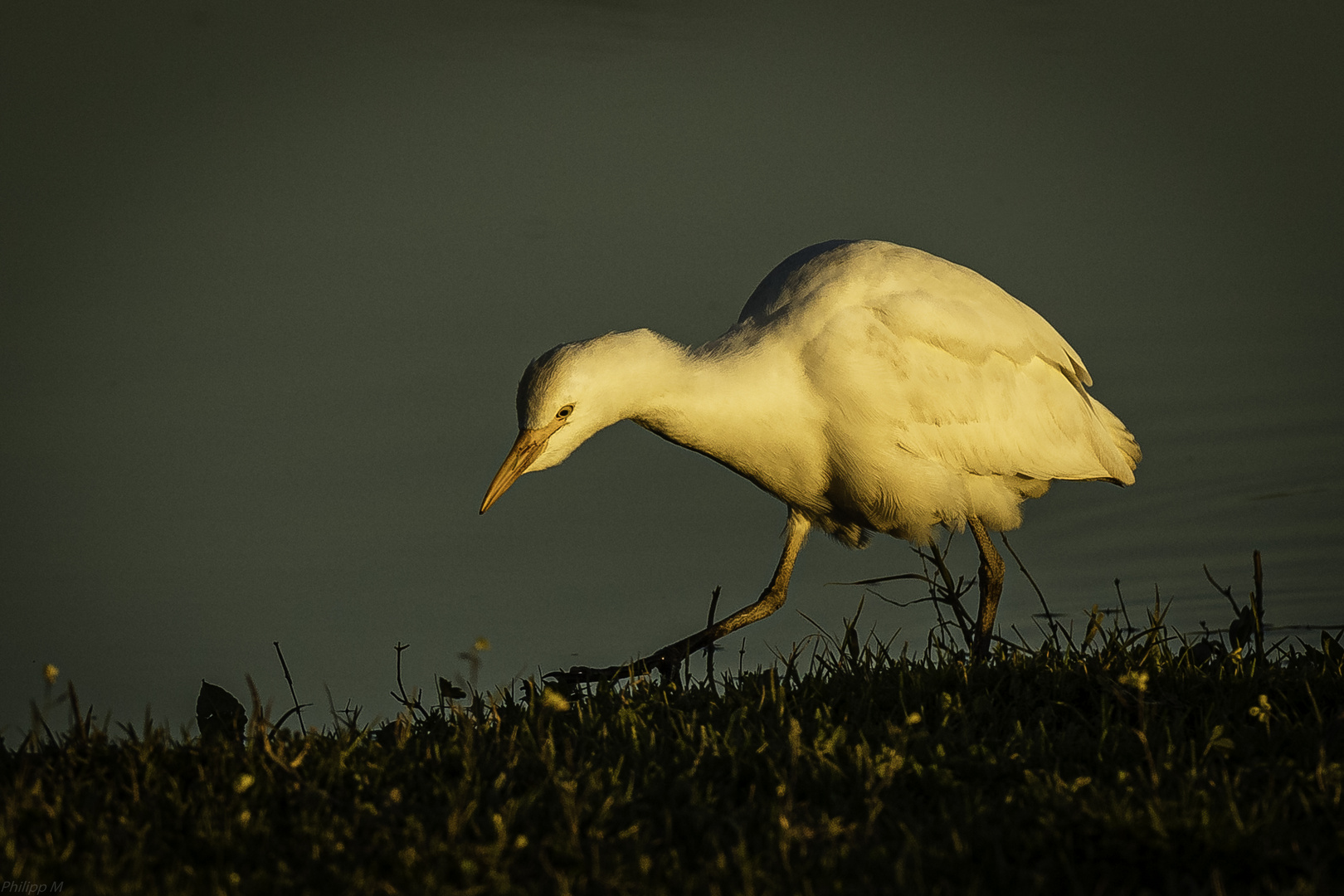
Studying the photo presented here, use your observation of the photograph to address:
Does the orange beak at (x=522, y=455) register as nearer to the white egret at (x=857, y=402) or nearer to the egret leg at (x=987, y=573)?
the white egret at (x=857, y=402)

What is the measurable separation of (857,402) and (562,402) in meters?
1.20

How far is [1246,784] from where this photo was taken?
10.7ft

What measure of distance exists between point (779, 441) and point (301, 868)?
8.99 ft

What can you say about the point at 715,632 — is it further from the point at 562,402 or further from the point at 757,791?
the point at 757,791

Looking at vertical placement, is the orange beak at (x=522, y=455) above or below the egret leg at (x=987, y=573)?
above

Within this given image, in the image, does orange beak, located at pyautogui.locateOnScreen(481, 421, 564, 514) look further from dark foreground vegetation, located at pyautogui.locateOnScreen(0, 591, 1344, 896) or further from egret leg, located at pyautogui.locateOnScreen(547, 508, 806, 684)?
dark foreground vegetation, located at pyautogui.locateOnScreen(0, 591, 1344, 896)

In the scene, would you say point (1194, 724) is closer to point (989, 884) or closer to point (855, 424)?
point (989, 884)

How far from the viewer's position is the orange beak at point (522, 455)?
4.89 meters

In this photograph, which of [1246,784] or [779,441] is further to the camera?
[779,441]

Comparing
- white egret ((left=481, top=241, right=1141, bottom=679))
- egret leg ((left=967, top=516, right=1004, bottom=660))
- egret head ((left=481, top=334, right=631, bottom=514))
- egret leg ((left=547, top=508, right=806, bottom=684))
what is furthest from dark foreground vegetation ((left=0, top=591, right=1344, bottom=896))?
egret leg ((left=967, top=516, right=1004, bottom=660))

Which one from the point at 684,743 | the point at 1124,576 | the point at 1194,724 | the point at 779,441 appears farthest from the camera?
the point at 1124,576

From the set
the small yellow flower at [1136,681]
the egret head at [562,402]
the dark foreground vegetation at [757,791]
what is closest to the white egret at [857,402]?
the egret head at [562,402]

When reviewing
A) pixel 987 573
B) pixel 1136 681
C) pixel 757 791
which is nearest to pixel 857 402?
pixel 987 573

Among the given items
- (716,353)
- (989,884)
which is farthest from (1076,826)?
(716,353)
